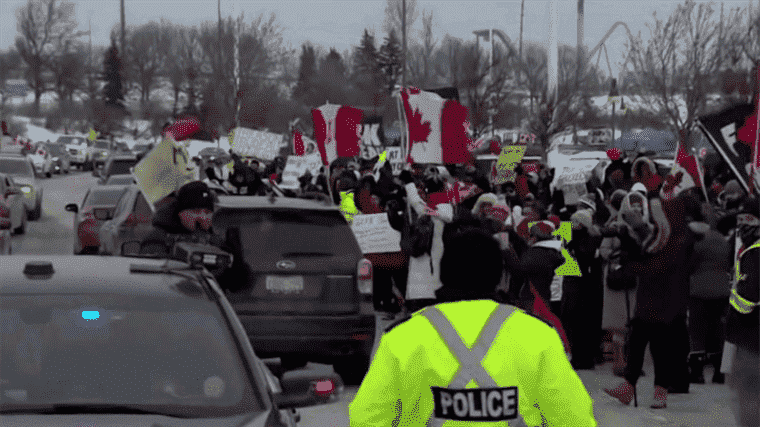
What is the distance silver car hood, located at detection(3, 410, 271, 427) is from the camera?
13.0 ft

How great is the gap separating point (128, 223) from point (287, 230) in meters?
4.16

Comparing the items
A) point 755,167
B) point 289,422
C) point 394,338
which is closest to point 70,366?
point 289,422

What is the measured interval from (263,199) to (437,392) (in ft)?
22.2

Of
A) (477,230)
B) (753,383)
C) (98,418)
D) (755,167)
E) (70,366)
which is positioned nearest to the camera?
(477,230)

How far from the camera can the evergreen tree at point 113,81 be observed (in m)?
96.1

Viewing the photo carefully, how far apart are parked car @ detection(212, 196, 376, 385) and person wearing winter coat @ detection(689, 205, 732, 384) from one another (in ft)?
9.02

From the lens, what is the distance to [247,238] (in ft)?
31.6

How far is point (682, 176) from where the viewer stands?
12461 mm

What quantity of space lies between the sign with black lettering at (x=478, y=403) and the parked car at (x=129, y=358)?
109 cm

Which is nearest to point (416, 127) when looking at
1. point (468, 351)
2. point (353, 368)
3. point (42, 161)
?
point (353, 368)

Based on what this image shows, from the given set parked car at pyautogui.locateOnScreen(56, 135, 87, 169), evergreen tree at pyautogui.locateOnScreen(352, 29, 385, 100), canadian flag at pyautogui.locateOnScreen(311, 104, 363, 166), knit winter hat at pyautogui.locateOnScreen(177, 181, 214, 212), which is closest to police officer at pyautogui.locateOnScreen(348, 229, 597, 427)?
knit winter hat at pyautogui.locateOnScreen(177, 181, 214, 212)

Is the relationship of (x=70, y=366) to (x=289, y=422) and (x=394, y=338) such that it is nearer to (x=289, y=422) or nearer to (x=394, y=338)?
(x=289, y=422)

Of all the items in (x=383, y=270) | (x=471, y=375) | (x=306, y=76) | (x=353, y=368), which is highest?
(x=306, y=76)

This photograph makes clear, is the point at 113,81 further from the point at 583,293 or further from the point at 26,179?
the point at 583,293
